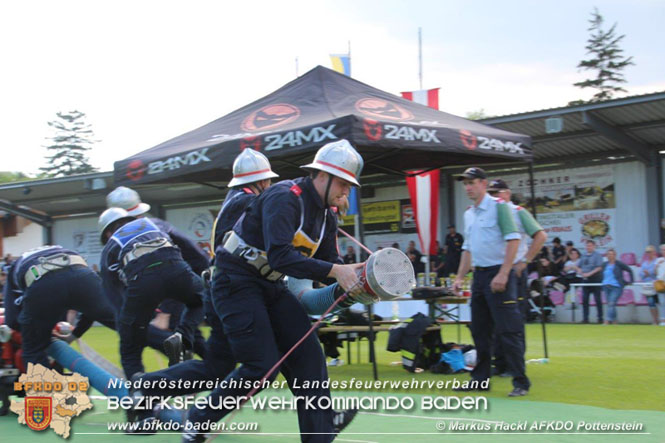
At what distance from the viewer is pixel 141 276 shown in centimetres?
576

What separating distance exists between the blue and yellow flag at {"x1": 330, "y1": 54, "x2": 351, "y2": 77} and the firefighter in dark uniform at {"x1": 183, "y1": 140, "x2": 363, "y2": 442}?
33.1 feet

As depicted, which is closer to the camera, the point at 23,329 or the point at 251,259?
the point at 251,259

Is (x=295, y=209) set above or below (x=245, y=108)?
below

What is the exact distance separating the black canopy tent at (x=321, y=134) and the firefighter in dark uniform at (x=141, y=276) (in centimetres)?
286

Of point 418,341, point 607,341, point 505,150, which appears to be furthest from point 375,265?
point 607,341

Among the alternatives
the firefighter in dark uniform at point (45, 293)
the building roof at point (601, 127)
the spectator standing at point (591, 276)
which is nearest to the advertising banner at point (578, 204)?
the building roof at point (601, 127)

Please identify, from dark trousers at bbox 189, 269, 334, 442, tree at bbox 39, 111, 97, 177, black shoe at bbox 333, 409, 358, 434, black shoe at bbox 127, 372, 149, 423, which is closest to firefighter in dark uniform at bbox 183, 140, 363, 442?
dark trousers at bbox 189, 269, 334, 442

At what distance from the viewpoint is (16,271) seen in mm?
6090

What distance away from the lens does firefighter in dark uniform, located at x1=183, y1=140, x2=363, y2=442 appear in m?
4.13

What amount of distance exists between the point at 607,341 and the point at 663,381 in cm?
506

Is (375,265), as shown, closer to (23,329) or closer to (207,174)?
(23,329)

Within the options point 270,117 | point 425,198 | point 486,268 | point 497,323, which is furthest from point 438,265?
point 497,323

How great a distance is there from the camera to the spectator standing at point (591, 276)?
56.3 feet

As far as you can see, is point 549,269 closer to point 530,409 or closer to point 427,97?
point 427,97
